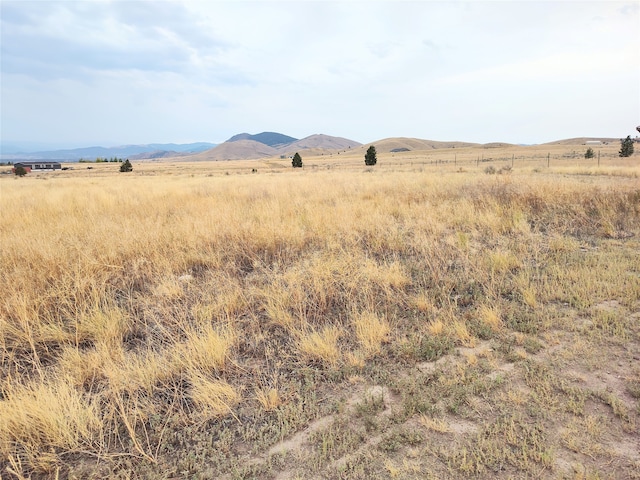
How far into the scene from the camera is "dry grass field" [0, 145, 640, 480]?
6.89ft

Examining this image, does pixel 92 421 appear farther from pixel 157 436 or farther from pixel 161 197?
pixel 161 197

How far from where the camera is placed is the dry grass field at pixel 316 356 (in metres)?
2.10

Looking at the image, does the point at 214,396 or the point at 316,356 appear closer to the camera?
the point at 214,396

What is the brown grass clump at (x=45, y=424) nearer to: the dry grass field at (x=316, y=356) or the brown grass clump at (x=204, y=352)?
the dry grass field at (x=316, y=356)

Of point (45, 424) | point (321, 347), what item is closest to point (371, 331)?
point (321, 347)

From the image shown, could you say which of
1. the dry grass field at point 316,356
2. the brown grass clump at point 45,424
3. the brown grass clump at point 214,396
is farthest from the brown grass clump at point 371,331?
the brown grass clump at point 45,424

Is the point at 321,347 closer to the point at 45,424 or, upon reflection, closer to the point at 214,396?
the point at 214,396

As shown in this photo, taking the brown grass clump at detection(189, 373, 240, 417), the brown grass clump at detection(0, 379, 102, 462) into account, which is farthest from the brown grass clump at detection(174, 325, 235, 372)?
the brown grass clump at detection(0, 379, 102, 462)

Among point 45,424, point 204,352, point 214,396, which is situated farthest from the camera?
point 204,352

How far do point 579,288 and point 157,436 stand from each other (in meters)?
4.82

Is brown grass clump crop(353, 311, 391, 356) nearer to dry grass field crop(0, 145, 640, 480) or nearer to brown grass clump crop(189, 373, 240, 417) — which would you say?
dry grass field crop(0, 145, 640, 480)

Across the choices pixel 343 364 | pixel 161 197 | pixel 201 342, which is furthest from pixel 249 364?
pixel 161 197

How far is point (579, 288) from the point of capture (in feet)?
13.5

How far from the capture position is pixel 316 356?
3.06 metres
